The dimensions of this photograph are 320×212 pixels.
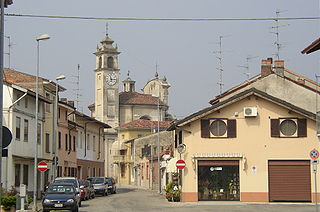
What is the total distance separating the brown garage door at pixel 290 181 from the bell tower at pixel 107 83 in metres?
79.9

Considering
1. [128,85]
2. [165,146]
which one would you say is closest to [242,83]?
[165,146]

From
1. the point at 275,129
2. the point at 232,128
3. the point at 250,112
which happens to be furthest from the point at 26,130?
the point at 275,129

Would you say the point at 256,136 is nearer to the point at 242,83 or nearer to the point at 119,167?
the point at 242,83

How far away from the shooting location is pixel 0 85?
1880 cm

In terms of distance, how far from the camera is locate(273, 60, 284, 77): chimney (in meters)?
50.3

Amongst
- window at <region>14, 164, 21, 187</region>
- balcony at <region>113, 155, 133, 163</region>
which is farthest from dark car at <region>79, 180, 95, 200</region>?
balcony at <region>113, 155, 133, 163</region>

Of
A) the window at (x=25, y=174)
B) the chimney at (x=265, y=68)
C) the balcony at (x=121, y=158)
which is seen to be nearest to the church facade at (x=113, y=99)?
the balcony at (x=121, y=158)

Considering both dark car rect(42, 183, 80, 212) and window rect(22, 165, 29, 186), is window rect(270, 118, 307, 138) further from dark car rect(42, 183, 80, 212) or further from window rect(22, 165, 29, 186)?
window rect(22, 165, 29, 186)

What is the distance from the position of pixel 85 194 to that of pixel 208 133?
10.4 meters

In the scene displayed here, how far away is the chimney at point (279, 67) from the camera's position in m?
50.3

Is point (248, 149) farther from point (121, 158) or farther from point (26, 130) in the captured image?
point (121, 158)

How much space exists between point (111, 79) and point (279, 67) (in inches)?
2884

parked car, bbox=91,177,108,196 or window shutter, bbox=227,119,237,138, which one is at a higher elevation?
window shutter, bbox=227,119,237,138

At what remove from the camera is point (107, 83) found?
12162 centimetres
